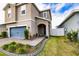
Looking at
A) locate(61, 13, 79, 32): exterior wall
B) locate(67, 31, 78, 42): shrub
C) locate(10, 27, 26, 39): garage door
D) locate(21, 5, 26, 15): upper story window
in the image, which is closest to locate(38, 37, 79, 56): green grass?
locate(67, 31, 78, 42): shrub

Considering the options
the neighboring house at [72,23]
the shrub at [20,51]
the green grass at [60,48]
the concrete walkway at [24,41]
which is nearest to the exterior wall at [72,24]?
the neighboring house at [72,23]

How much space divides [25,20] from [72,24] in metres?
0.56

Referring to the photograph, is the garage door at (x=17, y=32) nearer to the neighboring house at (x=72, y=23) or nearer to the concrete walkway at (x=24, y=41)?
the concrete walkway at (x=24, y=41)

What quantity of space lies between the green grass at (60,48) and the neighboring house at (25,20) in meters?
0.14

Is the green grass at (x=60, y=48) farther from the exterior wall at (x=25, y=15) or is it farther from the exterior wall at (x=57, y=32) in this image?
the exterior wall at (x=25, y=15)

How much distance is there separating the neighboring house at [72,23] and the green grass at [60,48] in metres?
0.14

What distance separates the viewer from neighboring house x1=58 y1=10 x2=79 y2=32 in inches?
72.2

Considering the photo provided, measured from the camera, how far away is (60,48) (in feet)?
5.96

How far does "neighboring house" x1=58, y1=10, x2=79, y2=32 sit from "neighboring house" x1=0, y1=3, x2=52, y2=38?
0.64 ft

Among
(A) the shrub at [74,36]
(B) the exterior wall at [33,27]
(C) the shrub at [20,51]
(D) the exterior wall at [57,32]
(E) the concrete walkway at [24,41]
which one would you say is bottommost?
(C) the shrub at [20,51]

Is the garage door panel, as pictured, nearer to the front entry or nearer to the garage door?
the garage door

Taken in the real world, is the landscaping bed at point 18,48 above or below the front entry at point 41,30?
below

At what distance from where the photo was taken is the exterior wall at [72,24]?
1.83 metres

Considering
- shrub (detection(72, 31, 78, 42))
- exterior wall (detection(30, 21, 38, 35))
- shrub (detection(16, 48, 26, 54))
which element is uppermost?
exterior wall (detection(30, 21, 38, 35))
